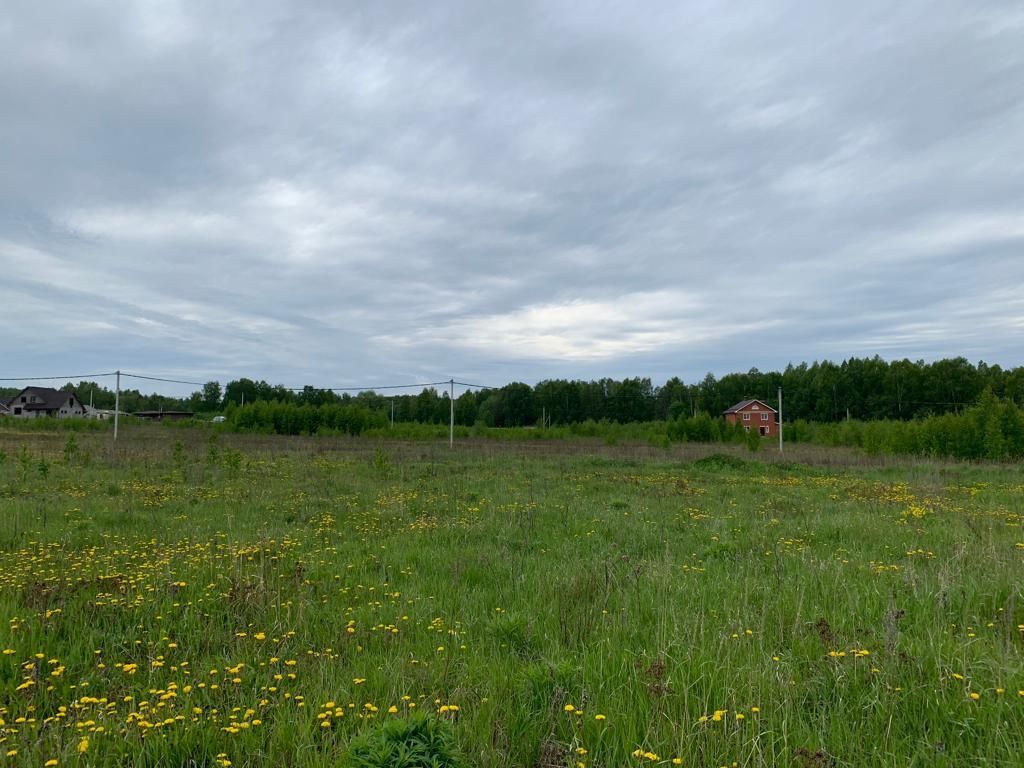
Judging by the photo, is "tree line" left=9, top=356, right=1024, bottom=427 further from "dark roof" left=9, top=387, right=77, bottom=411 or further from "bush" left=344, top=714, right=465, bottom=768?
"bush" left=344, top=714, right=465, bottom=768

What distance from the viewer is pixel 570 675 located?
327 cm

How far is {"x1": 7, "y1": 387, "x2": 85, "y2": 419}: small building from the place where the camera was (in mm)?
82938

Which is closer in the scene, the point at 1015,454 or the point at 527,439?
the point at 1015,454

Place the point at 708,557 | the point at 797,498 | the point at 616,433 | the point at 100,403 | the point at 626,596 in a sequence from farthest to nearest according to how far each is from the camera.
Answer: the point at 100,403, the point at 616,433, the point at 797,498, the point at 708,557, the point at 626,596

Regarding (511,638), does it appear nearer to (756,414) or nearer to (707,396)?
(756,414)

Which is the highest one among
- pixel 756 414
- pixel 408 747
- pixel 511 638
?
pixel 756 414

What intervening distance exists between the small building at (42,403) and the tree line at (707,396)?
857 centimetres

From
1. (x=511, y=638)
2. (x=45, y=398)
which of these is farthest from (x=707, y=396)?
(x=45, y=398)

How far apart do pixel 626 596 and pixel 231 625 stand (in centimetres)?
323

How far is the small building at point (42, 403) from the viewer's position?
82.9 metres

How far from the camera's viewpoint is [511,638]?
13.2 ft

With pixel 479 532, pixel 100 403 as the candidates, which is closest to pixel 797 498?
pixel 479 532

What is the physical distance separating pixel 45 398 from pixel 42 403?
2.96ft

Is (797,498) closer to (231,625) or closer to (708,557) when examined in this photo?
(708,557)
